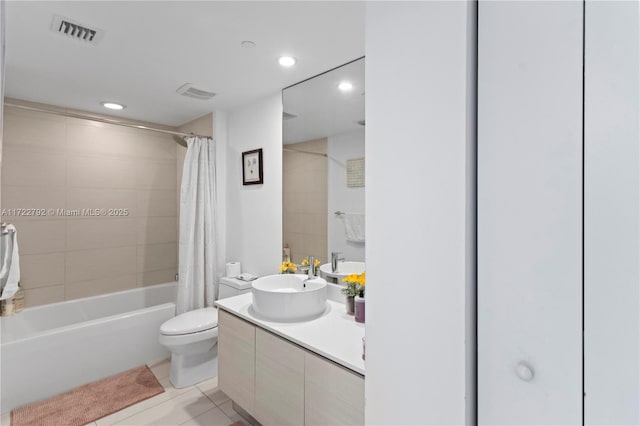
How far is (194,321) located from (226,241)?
2.91 feet

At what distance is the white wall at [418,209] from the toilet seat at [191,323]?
77.3 inches

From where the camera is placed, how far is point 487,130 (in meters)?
0.61

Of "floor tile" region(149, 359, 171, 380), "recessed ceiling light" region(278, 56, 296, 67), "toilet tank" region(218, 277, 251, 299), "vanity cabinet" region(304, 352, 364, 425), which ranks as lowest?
"floor tile" region(149, 359, 171, 380)

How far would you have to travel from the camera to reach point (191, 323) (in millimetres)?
2461

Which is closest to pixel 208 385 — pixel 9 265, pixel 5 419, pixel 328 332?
pixel 5 419

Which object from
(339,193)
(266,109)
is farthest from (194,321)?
(266,109)

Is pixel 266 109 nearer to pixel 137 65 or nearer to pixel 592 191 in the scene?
pixel 137 65

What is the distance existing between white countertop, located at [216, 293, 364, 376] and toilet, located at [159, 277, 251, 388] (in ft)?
1.65

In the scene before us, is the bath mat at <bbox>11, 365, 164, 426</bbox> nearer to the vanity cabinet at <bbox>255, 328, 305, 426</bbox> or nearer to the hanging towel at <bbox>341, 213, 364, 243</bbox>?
the vanity cabinet at <bbox>255, 328, 305, 426</bbox>

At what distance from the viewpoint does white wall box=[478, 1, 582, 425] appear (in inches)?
20.2

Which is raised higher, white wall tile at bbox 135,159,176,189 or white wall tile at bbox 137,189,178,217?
white wall tile at bbox 135,159,176,189

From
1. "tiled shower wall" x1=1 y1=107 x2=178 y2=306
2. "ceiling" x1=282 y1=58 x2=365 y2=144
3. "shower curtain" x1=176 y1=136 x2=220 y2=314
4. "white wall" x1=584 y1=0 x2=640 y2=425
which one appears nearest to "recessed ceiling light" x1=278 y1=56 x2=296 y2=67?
"ceiling" x1=282 y1=58 x2=365 y2=144

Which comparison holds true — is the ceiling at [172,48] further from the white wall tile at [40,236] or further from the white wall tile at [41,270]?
the white wall tile at [41,270]

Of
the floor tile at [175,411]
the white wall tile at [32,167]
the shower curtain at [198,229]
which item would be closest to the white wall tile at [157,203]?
the white wall tile at [32,167]
